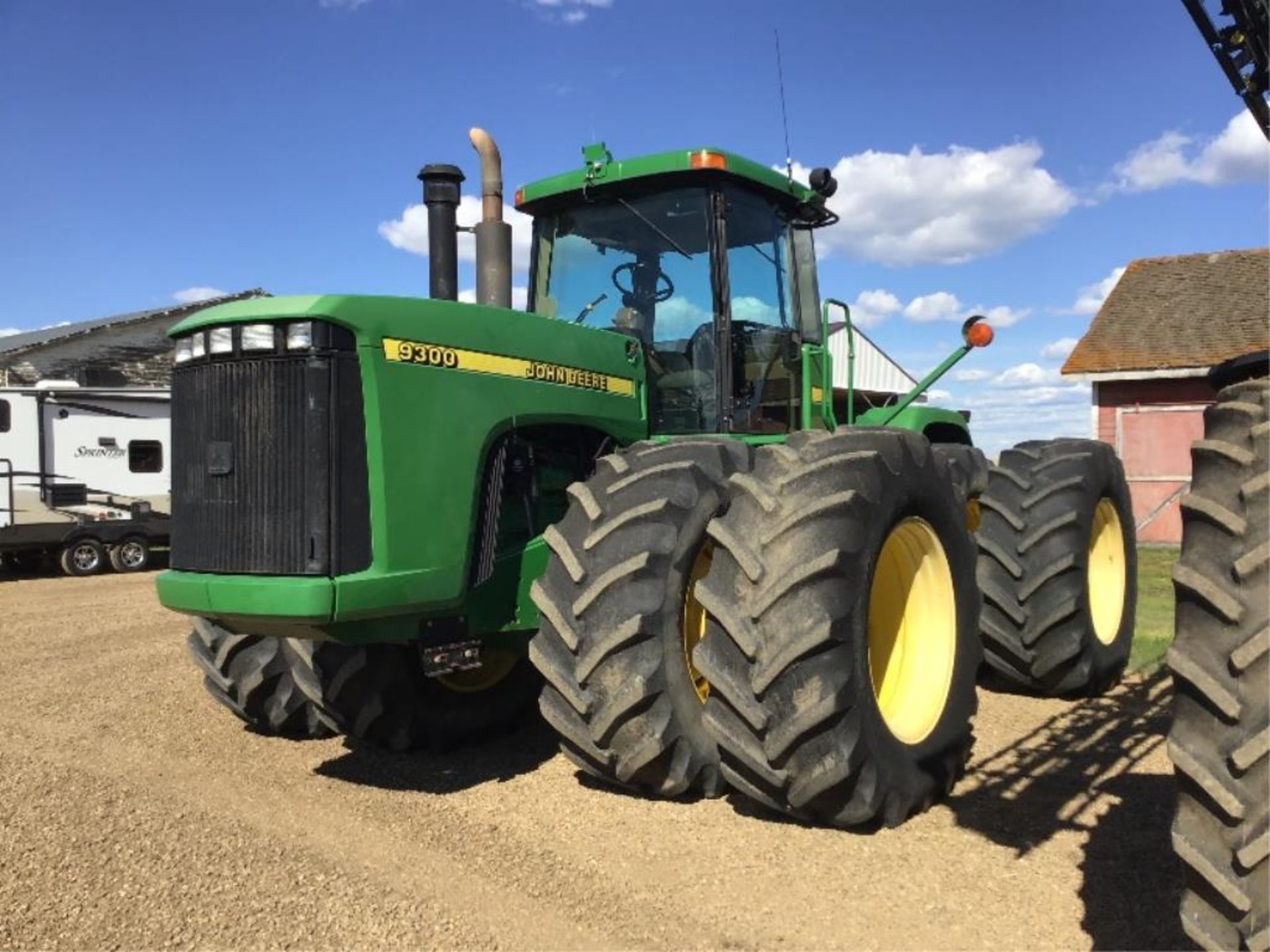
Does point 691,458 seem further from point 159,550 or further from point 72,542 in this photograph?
point 159,550

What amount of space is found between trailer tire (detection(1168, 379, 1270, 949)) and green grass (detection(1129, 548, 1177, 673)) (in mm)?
2655

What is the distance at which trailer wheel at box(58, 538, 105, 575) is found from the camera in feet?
49.4

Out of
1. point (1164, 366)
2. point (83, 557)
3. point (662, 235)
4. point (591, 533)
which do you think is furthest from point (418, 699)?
point (1164, 366)

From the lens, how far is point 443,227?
5.00m

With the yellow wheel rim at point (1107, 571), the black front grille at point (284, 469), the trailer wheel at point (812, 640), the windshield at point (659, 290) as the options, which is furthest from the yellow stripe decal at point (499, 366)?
the yellow wheel rim at point (1107, 571)

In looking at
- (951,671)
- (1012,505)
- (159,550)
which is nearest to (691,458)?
(951,671)

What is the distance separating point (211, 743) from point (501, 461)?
238cm

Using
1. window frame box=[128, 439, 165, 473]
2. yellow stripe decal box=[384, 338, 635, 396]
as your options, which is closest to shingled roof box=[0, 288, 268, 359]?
window frame box=[128, 439, 165, 473]

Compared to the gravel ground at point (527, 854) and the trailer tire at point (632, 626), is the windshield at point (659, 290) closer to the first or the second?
the trailer tire at point (632, 626)

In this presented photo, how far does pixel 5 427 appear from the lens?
14.8 metres

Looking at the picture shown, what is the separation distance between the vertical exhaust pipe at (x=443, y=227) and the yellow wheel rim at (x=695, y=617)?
178 centimetres

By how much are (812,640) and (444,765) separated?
2244 mm

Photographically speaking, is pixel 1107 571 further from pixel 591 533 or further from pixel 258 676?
pixel 258 676

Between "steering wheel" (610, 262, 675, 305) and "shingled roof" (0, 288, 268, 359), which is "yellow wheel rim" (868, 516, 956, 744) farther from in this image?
"shingled roof" (0, 288, 268, 359)
